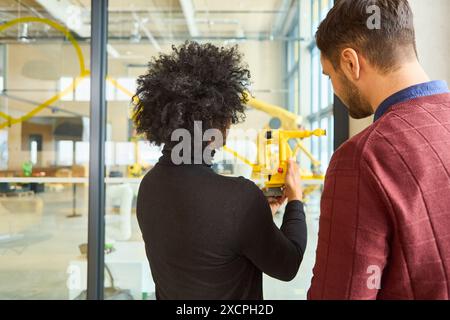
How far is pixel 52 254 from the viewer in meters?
2.47

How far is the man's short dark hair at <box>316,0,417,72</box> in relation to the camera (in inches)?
25.0

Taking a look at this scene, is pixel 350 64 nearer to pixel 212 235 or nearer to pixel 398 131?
pixel 398 131

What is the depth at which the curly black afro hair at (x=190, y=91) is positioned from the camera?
2.76ft

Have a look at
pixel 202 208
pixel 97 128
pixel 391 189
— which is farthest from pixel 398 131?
pixel 97 128

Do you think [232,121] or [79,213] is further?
[79,213]

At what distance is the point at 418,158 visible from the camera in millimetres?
562

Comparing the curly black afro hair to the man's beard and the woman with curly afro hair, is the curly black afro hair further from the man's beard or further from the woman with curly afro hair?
the man's beard

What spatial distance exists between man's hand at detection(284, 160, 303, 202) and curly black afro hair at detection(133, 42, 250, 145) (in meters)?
0.19

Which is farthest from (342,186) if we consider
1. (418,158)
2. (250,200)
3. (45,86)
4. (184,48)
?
(45,86)

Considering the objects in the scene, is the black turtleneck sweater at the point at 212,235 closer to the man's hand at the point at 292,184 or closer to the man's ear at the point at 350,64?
the man's hand at the point at 292,184

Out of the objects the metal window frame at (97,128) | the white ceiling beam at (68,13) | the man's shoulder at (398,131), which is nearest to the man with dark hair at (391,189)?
the man's shoulder at (398,131)

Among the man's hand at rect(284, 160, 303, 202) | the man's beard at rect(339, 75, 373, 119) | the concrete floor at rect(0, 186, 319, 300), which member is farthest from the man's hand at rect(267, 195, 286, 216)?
the concrete floor at rect(0, 186, 319, 300)
